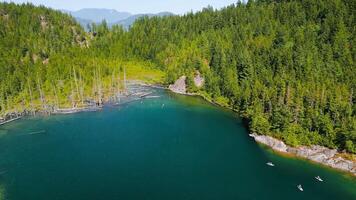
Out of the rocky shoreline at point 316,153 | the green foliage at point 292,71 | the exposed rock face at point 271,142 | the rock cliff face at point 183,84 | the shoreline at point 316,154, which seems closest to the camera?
the shoreline at point 316,154

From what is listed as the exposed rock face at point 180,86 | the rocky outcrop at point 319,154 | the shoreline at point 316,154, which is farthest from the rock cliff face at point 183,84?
the rocky outcrop at point 319,154

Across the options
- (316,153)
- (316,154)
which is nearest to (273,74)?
(316,153)

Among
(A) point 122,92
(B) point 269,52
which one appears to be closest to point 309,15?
(B) point 269,52

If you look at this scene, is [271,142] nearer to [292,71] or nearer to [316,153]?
[316,153]

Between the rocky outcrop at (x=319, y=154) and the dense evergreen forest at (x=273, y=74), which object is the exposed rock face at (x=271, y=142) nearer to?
the rocky outcrop at (x=319, y=154)

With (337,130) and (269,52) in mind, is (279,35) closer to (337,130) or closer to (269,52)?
(269,52)

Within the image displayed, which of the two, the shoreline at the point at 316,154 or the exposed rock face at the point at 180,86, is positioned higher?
the exposed rock face at the point at 180,86

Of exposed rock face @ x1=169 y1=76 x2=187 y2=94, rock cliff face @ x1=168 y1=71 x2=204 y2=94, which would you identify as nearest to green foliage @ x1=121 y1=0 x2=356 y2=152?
rock cliff face @ x1=168 y1=71 x2=204 y2=94
